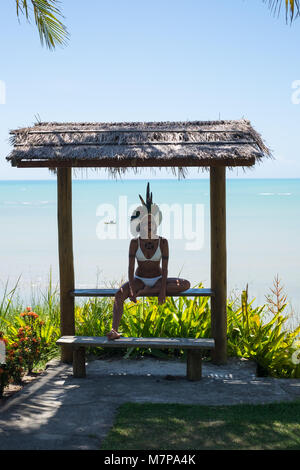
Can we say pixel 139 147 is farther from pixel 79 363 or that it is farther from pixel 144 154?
pixel 79 363

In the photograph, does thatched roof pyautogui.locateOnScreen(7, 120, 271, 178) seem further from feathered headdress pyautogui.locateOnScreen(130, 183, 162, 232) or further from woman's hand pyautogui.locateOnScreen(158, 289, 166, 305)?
woman's hand pyautogui.locateOnScreen(158, 289, 166, 305)

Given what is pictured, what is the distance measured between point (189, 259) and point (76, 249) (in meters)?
6.58

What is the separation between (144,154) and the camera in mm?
6742

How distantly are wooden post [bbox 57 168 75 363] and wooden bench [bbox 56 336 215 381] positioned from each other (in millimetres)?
528

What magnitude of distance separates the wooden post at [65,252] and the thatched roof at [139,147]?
18.2 inches

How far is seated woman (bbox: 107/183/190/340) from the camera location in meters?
7.07

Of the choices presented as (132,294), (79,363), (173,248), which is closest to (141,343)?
(132,294)

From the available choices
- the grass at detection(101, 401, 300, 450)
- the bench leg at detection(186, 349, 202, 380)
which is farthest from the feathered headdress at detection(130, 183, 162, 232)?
the grass at detection(101, 401, 300, 450)

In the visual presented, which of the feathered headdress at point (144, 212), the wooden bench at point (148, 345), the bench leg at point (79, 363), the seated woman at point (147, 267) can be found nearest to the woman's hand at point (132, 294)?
the seated woman at point (147, 267)

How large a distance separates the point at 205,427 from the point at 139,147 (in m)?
3.20

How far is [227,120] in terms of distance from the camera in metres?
7.90
